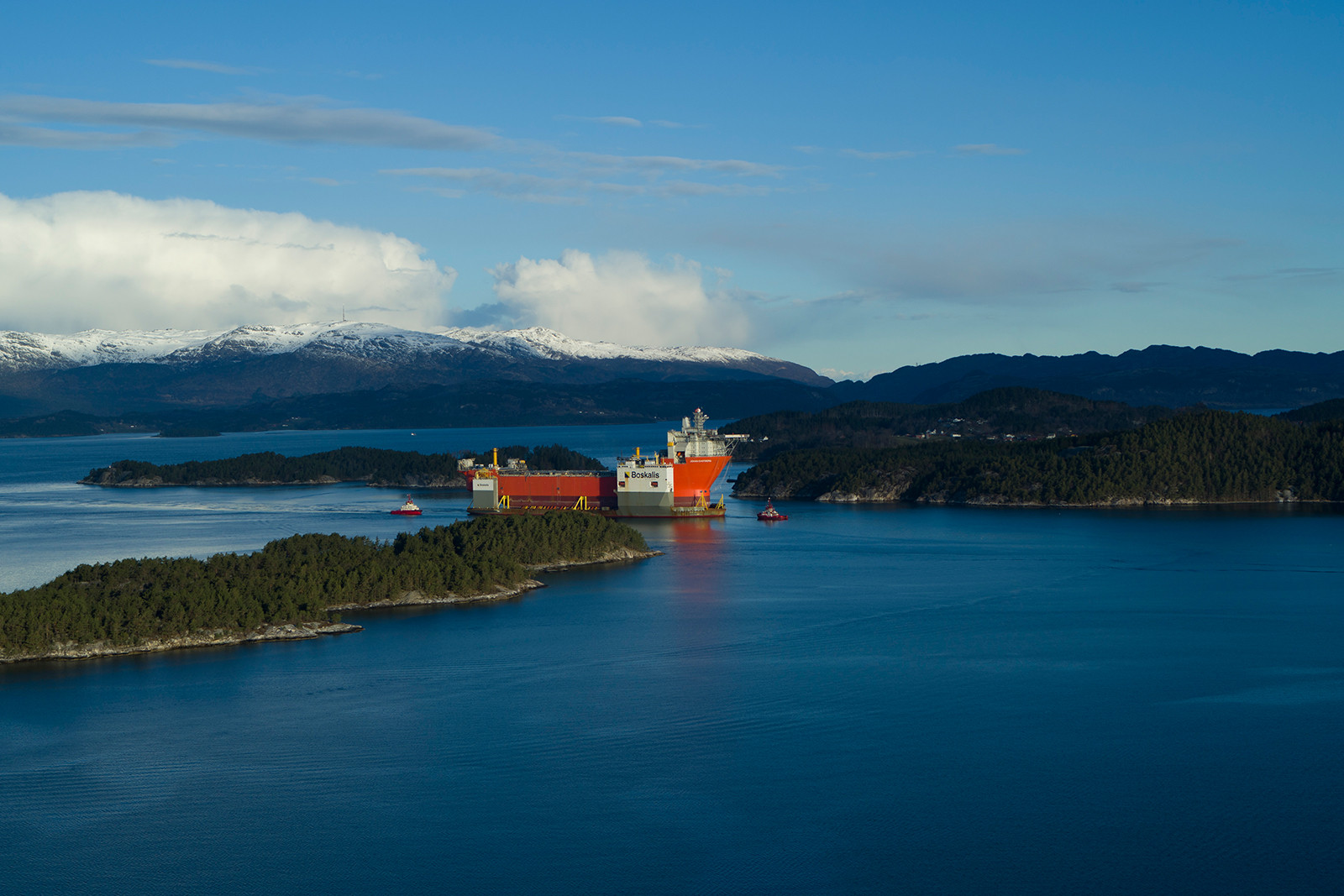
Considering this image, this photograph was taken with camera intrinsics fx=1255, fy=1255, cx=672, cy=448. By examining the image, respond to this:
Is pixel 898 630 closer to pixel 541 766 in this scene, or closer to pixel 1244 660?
pixel 1244 660

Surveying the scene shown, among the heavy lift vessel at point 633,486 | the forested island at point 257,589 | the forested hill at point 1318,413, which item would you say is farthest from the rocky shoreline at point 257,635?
the forested hill at point 1318,413

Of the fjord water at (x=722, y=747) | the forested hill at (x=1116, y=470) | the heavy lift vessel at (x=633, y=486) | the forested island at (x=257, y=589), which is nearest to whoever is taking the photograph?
the fjord water at (x=722, y=747)

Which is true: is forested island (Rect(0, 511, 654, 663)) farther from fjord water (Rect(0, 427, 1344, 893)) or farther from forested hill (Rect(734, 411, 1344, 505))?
forested hill (Rect(734, 411, 1344, 505))

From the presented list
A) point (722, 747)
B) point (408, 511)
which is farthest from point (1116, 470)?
point (722, 747)

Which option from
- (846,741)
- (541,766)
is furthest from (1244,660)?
(541,766)

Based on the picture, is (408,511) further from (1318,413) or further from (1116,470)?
(1318,413)

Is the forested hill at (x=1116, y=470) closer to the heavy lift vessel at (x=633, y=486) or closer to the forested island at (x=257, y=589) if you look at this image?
the heavy lift vessel at (x=633, y=486)

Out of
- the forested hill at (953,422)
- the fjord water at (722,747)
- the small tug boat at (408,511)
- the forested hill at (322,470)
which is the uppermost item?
the forested hill at (953,422)
